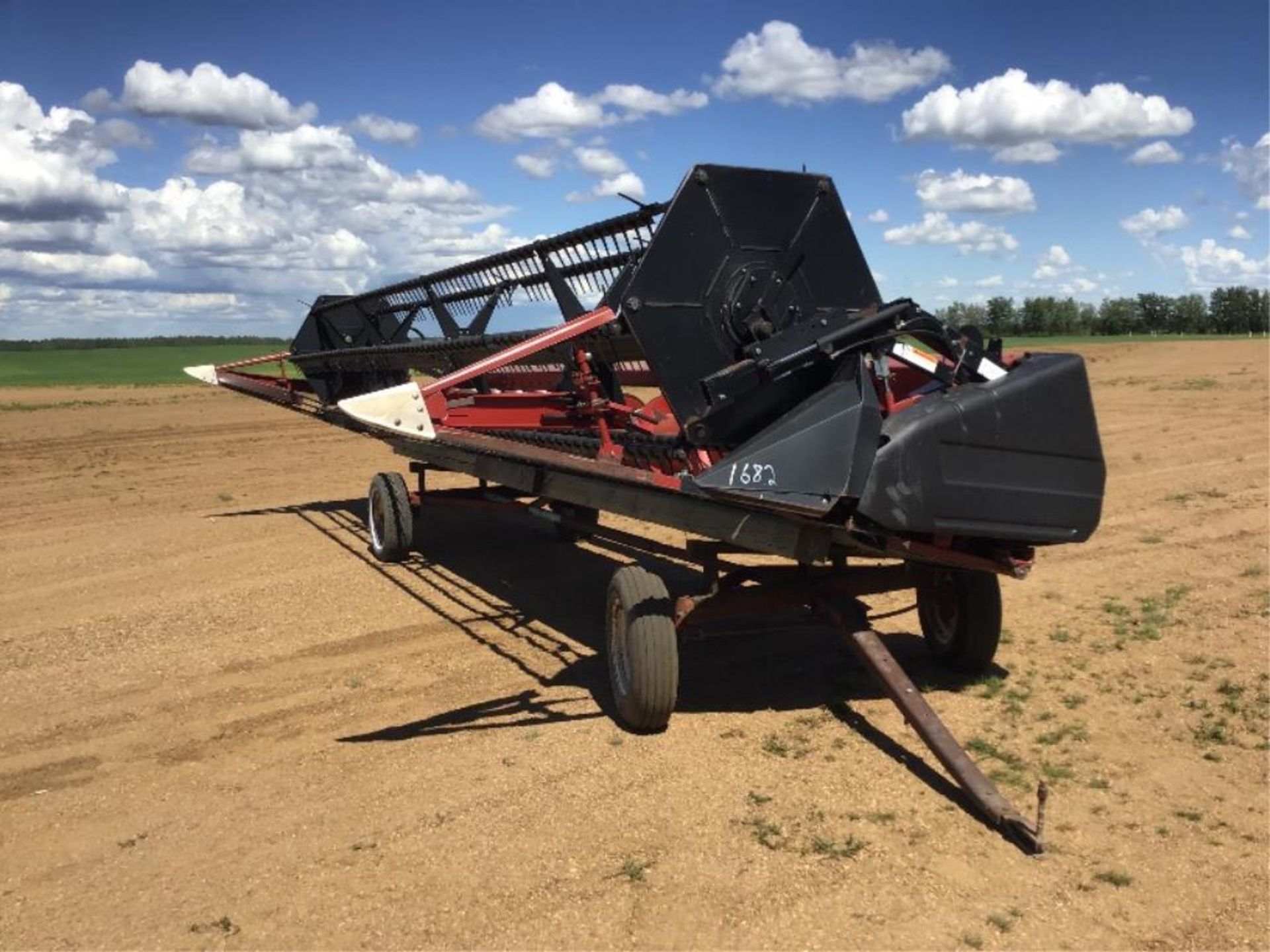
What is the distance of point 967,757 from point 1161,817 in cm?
76

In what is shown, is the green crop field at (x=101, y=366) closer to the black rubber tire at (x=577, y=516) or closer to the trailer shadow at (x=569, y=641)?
the trailer shadow at (x=569, y=641)

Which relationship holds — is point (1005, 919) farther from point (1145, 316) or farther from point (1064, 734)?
point (1145, 316)

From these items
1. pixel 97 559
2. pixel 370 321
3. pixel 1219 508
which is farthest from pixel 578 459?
pixel 1219 508

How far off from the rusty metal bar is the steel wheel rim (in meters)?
1.06

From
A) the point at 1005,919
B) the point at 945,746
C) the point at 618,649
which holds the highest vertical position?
the point at 618,649

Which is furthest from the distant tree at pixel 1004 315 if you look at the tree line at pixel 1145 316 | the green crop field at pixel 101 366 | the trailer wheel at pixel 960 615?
the trailer wheel at pixel 960 615

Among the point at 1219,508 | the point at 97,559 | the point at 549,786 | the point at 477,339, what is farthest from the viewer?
the point at 1219,508

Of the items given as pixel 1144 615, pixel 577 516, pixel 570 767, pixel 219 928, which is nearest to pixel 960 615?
pixel 1144 615

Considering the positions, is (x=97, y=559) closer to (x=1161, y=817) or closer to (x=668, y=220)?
(x=668, y=220)

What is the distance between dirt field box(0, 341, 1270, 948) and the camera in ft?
11.7

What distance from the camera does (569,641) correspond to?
6.67 metres

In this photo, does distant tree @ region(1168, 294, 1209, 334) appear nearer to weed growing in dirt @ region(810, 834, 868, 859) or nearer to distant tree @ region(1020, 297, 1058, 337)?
distant tree @ region(1020, 297, 1058, 337)

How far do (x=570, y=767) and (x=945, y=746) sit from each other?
1.61 metres

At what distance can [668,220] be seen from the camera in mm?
4879
